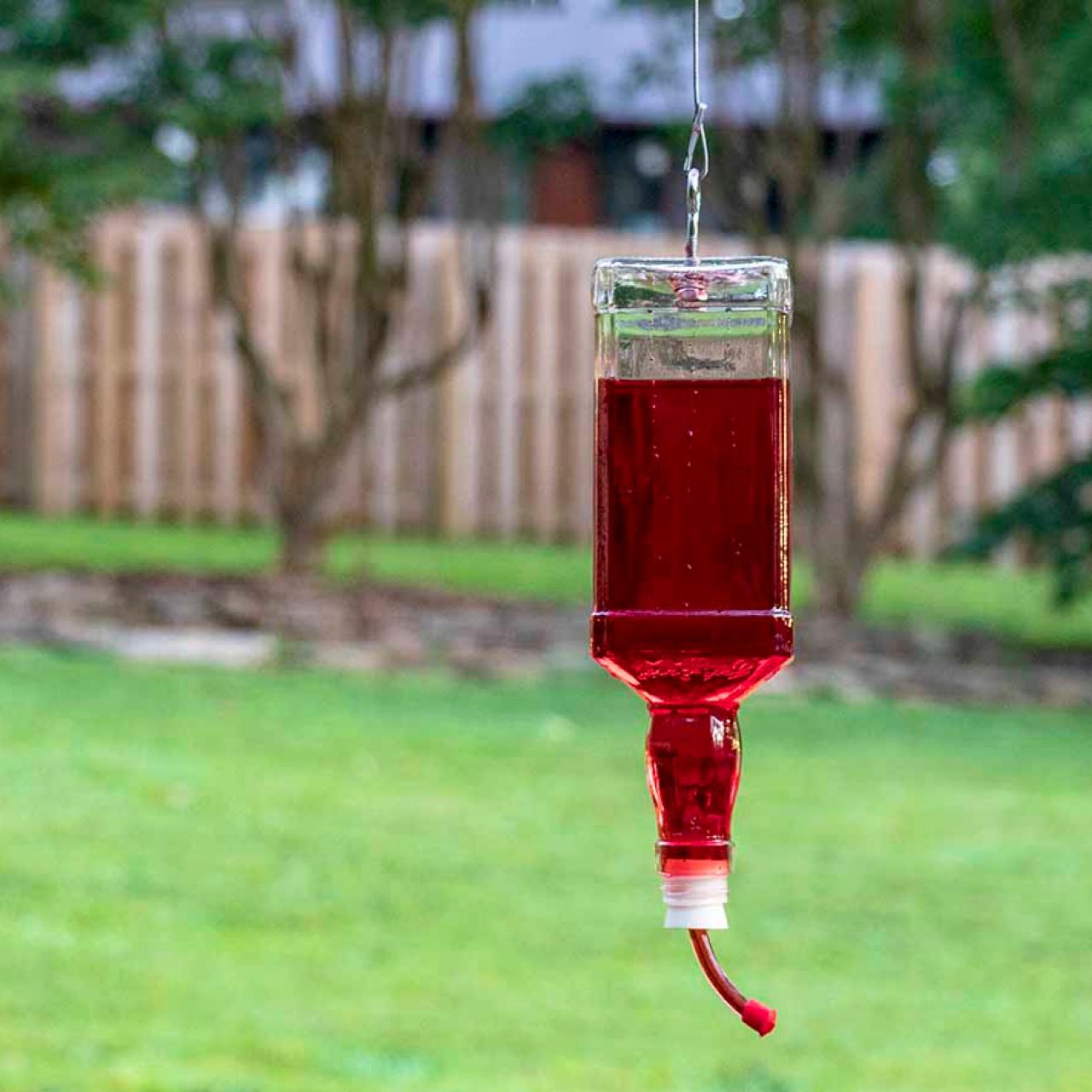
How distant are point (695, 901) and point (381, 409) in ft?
53.7

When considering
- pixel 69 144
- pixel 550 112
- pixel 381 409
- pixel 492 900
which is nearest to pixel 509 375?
pixel 381 409

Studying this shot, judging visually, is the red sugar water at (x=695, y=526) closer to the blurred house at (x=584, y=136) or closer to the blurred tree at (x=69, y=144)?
the blurred tree at (x=69, y=144)

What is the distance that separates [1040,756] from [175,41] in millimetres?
6319

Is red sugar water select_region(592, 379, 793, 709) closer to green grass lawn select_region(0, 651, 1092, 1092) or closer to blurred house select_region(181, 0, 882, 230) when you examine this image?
green grass lawn select_region(0, 651, 1092, 1092)

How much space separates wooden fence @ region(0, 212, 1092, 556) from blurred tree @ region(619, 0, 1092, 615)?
12.1ft

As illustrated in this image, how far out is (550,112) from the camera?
13633 mm

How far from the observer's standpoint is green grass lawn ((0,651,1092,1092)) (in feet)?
16.3

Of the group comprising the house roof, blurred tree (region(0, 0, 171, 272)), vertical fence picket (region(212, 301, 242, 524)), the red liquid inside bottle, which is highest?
the house roof

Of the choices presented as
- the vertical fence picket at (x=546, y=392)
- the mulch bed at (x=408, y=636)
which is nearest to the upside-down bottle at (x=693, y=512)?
the mulch bed at (x=408, y=636)

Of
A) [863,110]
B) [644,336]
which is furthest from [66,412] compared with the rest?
[644,336]

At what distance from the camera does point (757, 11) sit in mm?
12836

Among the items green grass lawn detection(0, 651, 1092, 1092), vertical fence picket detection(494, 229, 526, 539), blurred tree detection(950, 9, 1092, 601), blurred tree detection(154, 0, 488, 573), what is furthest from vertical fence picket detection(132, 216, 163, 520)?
green grass lawn detection(0, 651, 1092, 1092)

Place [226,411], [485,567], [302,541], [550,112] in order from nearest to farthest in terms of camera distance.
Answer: [302,541] < [550,112] < [485,567] < [226,411]

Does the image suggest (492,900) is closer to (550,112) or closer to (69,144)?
(69,144)
